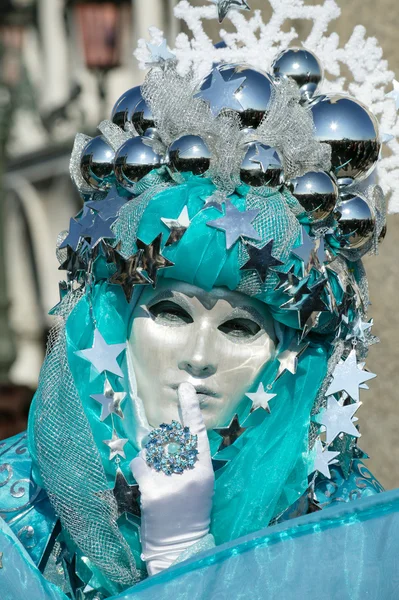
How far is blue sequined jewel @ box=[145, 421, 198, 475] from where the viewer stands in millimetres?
1869

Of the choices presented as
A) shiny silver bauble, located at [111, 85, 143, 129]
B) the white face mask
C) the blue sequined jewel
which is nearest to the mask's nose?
the white face mask

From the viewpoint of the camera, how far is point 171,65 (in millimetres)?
2127

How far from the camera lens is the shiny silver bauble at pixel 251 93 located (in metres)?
1.93

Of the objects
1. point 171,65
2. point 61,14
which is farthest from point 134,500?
point 61,14

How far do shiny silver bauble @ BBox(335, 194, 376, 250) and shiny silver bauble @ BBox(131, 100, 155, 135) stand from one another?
0.39 metres

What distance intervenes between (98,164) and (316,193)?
43 centimetres

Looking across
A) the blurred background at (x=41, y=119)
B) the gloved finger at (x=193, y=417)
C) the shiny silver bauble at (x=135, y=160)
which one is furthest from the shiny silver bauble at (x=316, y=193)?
the blurred background at (x=41, y=119)

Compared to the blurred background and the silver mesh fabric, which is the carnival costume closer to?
the silver mesh fabric

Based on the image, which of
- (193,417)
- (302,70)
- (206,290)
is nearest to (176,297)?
(206,290)

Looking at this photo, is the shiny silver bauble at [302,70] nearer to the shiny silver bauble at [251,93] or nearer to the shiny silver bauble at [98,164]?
the shiny silver bauble at [251,93]

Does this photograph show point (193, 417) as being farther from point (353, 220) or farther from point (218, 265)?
point (353, 220)

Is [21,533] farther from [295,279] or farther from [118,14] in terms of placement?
[118,14]

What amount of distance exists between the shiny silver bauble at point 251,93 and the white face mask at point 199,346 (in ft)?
1.07

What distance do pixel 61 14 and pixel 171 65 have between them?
204cm
